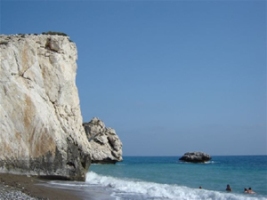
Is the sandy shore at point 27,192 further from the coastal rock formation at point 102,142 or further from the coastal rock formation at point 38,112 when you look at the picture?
the coastal rock formation at point 102,142

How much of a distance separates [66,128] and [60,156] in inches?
90.8

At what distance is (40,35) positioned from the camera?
1105 inches

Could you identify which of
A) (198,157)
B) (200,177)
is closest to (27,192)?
(200,177)

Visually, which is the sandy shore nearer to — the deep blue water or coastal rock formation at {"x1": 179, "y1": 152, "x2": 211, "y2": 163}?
the deep blue water

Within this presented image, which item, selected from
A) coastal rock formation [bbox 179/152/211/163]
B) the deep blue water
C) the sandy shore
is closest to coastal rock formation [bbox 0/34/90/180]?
the sandy shore

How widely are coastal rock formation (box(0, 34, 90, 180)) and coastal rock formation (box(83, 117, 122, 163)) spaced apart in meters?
45.7

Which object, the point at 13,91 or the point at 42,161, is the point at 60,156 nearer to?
the point at 42,161

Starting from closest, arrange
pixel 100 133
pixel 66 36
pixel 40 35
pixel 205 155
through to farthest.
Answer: pixel 40 35
pixel 66 36
pixel 100 133
pixel 205 155

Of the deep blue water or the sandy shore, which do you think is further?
the deep blue water

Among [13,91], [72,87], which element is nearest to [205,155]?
[72,87]

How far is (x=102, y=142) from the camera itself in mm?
74812

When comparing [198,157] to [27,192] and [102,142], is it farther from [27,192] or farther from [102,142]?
[27,192]

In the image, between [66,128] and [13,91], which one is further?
[66,128]

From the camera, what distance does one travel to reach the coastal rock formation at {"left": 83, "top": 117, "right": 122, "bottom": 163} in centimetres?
7388
